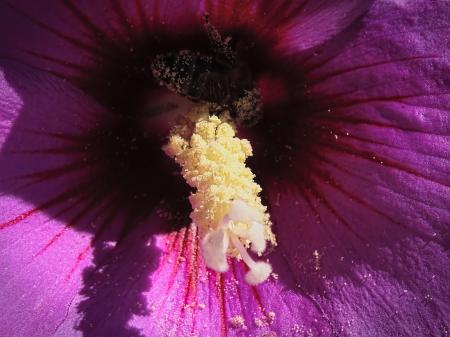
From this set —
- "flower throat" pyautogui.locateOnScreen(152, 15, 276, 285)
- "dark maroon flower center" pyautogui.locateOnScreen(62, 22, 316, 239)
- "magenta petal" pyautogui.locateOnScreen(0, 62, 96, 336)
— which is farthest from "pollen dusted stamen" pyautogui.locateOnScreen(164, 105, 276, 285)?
"magenta petal" pyautogui.locateOnScreen(0, 62, 96, 336)

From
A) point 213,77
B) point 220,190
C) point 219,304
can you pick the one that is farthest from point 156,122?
point 219,304

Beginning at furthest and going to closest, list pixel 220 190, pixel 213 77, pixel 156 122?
pixel 156 122 < pixel 213 77 < pixel 220 190

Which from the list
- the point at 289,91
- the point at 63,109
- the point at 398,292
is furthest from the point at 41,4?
the point at 398,292

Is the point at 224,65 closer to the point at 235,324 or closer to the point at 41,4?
the point at 41,4

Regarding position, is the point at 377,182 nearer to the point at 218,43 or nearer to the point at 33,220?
the point at 218,43

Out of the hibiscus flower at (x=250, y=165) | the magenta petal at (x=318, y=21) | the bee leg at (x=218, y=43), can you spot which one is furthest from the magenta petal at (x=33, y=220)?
the magenta petal at (x=318, y=21)

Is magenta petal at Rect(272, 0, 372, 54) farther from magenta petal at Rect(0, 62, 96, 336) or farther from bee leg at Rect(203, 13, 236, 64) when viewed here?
magenta petal at Rect(0, 62, 96, 336)

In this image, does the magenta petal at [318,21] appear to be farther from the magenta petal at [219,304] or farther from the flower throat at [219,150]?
the magenta petal at [219,304]
